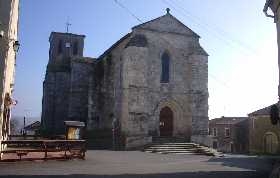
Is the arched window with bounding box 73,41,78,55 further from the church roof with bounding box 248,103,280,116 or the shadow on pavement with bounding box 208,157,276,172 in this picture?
the shadow on pavement with bounding box 208,157,276,172

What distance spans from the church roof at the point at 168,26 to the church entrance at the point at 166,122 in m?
7.02

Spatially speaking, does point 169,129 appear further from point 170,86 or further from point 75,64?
point 75,64

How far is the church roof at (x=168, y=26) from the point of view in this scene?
31.9 meters

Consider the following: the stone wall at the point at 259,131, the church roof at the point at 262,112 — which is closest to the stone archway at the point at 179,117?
the church roof at the point at 262,112

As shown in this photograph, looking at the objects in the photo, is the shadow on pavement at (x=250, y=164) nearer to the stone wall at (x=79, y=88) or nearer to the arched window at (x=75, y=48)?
the stone wall at (x=79, y=88)

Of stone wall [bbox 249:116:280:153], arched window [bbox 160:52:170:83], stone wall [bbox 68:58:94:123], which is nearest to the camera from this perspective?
arched window [bbox 160:52:170:83]

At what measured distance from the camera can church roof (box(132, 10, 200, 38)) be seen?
105 feet

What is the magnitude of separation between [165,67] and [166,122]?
4860 mm

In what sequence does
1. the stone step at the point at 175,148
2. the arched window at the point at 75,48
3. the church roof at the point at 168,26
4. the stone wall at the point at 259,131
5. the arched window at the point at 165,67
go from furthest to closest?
the arched window at the point at 75,48 → the stone wall at the point at 259,131 → the arched window at the point at 165,67 → the church roof at the point at 168,26 → the stone step at the point at 175,148

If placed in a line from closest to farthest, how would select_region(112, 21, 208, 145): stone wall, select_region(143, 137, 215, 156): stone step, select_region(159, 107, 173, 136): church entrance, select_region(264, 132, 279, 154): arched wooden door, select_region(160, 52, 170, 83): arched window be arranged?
select_region(143, 137, 215, 156): stone step, select_region(112, 21, 208, 145): stone wall, select_region(159, 107, 173, 136): church entrance, select_region(160, 52, 170, 83): arched window, select_region(264, 132, 279, 154): arched wooden door

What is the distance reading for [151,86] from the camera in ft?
103

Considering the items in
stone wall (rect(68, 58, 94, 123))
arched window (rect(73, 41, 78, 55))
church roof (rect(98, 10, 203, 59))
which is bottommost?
stone wall (rect(68, 58, 94, 123))

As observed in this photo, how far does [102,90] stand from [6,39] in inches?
797

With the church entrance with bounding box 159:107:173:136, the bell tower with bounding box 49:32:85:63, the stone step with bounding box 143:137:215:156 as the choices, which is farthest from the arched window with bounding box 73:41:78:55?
the stone step with bounding box 143:137:215:156
